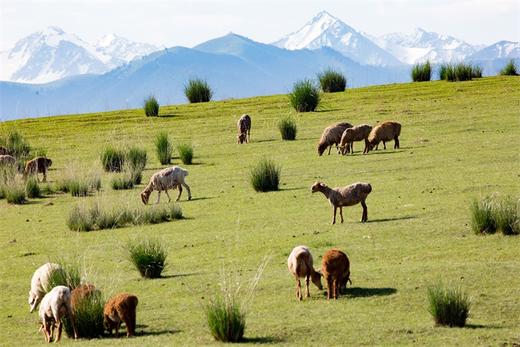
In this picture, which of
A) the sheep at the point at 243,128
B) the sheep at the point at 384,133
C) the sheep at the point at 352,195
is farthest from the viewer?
the sheep at the point at 243,128

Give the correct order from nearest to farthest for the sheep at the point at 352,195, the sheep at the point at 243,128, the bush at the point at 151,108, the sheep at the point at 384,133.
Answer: the sheep at the point at 352,195 → the sheep at the point at 384,133 → the sheep at the point at 243,128 → the bush at the point at 151,108

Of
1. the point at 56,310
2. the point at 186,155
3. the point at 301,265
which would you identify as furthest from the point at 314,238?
the point at 186,155

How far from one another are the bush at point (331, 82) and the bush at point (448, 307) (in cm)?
4201

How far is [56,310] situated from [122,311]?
0.91 meters

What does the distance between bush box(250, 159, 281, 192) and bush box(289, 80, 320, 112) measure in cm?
1881

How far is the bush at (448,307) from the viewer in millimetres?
13211

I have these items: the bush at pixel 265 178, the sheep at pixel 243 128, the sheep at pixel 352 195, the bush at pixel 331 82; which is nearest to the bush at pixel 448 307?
the sheep at pixel 352 195

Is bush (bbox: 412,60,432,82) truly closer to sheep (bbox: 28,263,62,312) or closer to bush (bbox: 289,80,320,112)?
bush (bbox: 289,80,320,112)

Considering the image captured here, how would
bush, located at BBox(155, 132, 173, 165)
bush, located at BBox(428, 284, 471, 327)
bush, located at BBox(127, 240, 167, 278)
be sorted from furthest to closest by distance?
bush, located at BBox(155, 132, 173, 165) < bush, located at BBox(127, 240, 167, 278) < bush, located at BBox(428, 284, 471, 327)

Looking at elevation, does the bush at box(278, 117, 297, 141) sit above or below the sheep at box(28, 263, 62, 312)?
above

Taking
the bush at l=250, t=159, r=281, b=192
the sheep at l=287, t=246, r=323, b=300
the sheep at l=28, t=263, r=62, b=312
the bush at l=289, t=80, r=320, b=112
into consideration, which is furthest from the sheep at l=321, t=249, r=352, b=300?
the bush at l=289, t=80, r=320, b=112

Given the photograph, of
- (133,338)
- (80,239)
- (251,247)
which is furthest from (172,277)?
(80,239)

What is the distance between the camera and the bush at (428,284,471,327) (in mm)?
13211

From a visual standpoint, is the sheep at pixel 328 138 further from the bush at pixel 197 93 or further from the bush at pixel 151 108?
the bush at pixel 197 93
